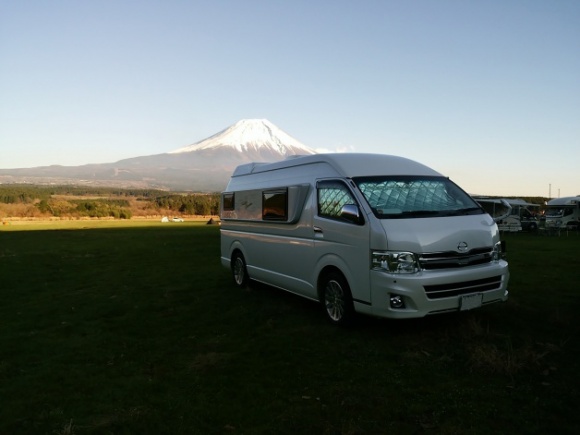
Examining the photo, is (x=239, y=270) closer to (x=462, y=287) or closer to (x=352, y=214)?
(x=352, y=214)

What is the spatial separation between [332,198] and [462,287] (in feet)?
7.23


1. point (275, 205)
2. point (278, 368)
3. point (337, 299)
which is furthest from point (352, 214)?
point (275, 205)

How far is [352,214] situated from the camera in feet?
20.8

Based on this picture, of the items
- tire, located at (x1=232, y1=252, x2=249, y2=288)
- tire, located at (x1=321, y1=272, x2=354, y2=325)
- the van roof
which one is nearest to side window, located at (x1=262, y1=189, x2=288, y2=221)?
the van roof

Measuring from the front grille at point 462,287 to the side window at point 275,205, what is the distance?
3.03 meters

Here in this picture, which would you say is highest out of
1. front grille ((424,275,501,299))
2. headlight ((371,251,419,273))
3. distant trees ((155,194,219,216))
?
headlight ((371,251,419,273))

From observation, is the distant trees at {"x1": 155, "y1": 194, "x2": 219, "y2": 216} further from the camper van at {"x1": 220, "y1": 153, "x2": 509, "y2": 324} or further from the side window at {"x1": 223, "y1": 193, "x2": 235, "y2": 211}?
the camper van at {"x1": 220, "y1": 153, "x2": 509, "y2": 324}

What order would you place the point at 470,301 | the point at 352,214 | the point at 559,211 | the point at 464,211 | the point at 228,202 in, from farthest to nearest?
1. the point at 559,211
2. the point at 228,202
3. the point at 464,211
4. the point at 352,214
5. the point at 470,301

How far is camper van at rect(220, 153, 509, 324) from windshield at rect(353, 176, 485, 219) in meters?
0.02

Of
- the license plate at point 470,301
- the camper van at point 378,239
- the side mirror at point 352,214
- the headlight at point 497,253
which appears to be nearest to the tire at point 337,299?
the camper van at point 378,239

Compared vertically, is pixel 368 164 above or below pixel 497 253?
above

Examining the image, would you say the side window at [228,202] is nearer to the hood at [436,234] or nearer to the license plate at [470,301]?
the hood at [436,234]

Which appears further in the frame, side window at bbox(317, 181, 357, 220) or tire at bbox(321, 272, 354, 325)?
side window at bbox(317, 181, 357, 220)

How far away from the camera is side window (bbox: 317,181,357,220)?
6.70 metres
